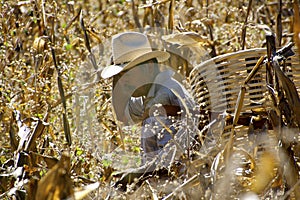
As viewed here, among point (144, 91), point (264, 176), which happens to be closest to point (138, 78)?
point (144, 91)

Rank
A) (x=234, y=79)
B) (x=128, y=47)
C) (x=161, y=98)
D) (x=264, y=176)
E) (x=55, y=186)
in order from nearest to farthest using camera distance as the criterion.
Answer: (x=55, y=186)
(x=264, y=176)
(x=234, y=79)
(x=161, y=98)
(x=128, y=47)

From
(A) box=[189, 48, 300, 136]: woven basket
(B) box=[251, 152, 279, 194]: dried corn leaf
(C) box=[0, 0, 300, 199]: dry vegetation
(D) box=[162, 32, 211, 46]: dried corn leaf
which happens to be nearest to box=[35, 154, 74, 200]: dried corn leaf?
(C) box=[0, 0, 300, 199]: dry vegetation

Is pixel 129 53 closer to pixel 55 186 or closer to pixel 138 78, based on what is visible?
pixel 138 78

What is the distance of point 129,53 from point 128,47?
3cm

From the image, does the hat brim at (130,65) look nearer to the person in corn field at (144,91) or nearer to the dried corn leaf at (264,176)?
the person in corn field at (144,91)

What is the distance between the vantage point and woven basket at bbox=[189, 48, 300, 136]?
2.11m

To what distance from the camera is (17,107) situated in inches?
93.0

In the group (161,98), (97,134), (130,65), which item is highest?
(130,65)

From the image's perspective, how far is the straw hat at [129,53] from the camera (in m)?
2.32

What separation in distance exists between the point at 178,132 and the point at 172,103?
0.75 feet

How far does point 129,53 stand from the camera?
2.39m

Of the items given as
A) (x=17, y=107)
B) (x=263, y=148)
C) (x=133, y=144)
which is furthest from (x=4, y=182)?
(x=263, y=148)

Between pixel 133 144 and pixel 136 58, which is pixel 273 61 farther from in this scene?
pixel 133 144

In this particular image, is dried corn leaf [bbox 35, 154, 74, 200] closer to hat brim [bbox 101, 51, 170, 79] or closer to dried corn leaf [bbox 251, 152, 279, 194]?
dried corn leaf [bbox 251, 152, 279, 194]
